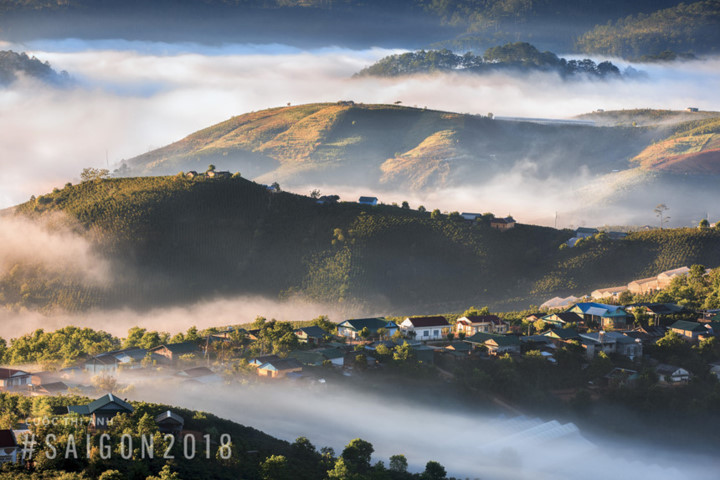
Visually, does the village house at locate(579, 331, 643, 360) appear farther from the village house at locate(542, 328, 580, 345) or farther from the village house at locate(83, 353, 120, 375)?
the village house at locate(83, 353, 120, 375)

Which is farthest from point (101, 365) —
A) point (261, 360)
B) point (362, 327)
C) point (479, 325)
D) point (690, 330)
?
point (690, 330)

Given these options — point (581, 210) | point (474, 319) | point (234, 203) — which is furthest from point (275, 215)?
point (581, 210)

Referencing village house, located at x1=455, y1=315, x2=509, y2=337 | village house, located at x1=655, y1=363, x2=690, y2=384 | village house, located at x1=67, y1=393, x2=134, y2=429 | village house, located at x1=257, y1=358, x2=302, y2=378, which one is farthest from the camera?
village house, located at x1=455, y1=315, x2=509, y2=337

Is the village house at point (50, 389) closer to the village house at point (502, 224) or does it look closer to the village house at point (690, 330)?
the village house at point (690, 330)

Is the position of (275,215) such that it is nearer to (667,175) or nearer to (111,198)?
(111,198)

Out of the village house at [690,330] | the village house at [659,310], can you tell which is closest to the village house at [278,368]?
the village house at [690,330]

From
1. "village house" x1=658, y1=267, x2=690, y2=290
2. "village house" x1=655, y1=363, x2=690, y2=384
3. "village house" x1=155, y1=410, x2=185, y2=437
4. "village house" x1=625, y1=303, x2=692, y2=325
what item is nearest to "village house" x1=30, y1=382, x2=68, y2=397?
"village house" x1=155, y1=410, x2=185, y2=437
